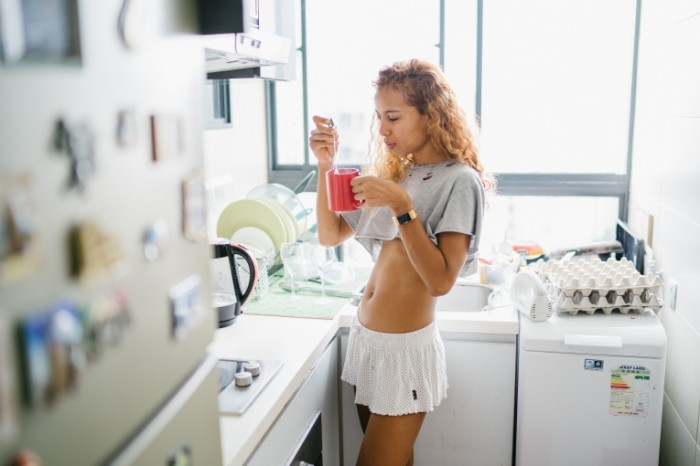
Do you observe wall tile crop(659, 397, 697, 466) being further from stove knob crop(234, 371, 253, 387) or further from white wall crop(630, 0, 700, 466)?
stove knob crop(234, 371, 253, 387)

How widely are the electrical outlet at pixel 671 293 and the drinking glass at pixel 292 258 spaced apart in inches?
50.3

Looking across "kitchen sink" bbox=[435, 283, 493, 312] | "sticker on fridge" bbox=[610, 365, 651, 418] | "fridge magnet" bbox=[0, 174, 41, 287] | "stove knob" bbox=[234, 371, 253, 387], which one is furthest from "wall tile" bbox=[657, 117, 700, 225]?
"fridge magnet" bbox=[0, 174, 41, 287]

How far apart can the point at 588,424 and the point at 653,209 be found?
96 cm

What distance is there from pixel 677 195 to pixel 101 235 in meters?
2.00

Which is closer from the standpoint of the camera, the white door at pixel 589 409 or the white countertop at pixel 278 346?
the white countertop at pixel 278 346

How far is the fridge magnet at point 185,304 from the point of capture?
0.71 m

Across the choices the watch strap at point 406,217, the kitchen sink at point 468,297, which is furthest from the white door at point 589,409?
the watch strap at point 406,217

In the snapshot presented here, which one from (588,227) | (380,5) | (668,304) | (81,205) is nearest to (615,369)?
(668,304)

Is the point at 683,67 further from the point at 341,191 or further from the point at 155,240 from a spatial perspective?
the point at 155,240

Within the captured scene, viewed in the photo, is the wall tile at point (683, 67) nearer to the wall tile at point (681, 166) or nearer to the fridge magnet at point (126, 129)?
the wall tile at point (681, 166)

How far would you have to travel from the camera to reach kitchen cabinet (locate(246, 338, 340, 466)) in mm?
1390

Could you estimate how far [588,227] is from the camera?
3141mm

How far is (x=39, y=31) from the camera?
1.58 ft

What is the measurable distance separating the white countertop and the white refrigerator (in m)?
0.40
